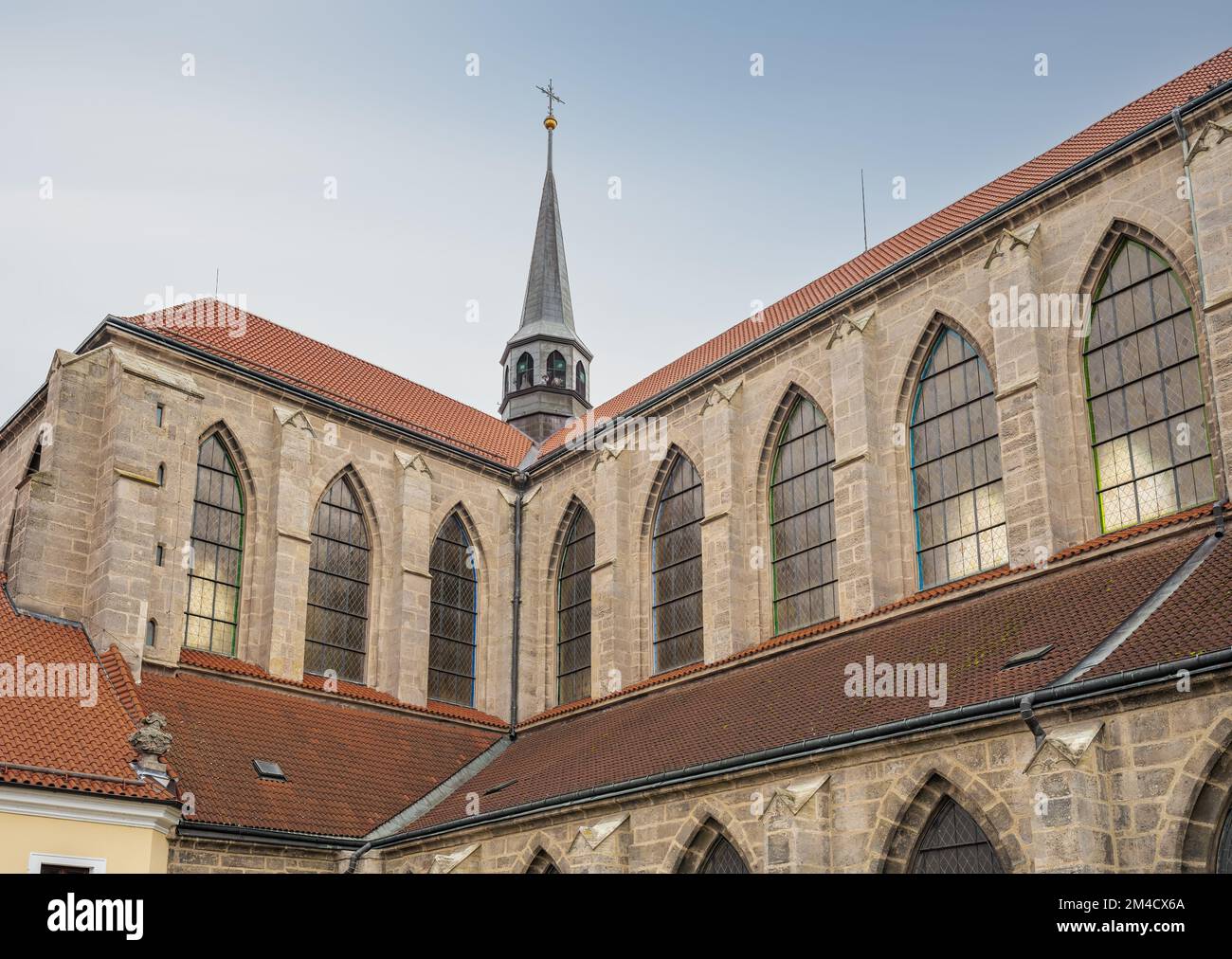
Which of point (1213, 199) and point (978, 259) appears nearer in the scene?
point (1213, 199)

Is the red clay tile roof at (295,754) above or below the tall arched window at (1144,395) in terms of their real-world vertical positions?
below

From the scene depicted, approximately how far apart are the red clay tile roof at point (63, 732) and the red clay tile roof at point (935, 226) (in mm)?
11825

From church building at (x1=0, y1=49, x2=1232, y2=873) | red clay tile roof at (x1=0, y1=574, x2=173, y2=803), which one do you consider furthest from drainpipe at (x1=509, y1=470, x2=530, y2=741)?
red clay tile roof at (x1=0, y1=574, x2=173, y2=803)

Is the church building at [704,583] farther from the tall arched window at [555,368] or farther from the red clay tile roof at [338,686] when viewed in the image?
the tall arched window at [555,368]

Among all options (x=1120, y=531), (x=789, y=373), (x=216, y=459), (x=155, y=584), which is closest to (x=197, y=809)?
Answer: (x=155, y=584)

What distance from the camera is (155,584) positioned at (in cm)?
2383

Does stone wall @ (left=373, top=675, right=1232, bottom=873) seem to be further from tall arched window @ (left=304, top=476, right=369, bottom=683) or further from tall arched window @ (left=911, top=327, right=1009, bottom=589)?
tall arched window @ (left=304, top=476, right=369, bottom=683)

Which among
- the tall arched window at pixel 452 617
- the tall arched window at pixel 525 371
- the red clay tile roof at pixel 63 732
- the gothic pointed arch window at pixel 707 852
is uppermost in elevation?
the tall arched window at pixel 525 371

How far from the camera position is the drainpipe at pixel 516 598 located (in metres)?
28.5

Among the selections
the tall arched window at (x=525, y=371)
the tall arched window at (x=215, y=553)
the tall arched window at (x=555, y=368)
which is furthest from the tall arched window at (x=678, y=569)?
the tall arched window at (x=525, y=371)

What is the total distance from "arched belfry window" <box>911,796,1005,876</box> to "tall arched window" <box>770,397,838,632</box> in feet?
23.7

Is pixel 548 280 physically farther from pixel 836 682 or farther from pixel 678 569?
pixel 836 682

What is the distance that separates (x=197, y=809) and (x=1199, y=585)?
1398 centimetres
